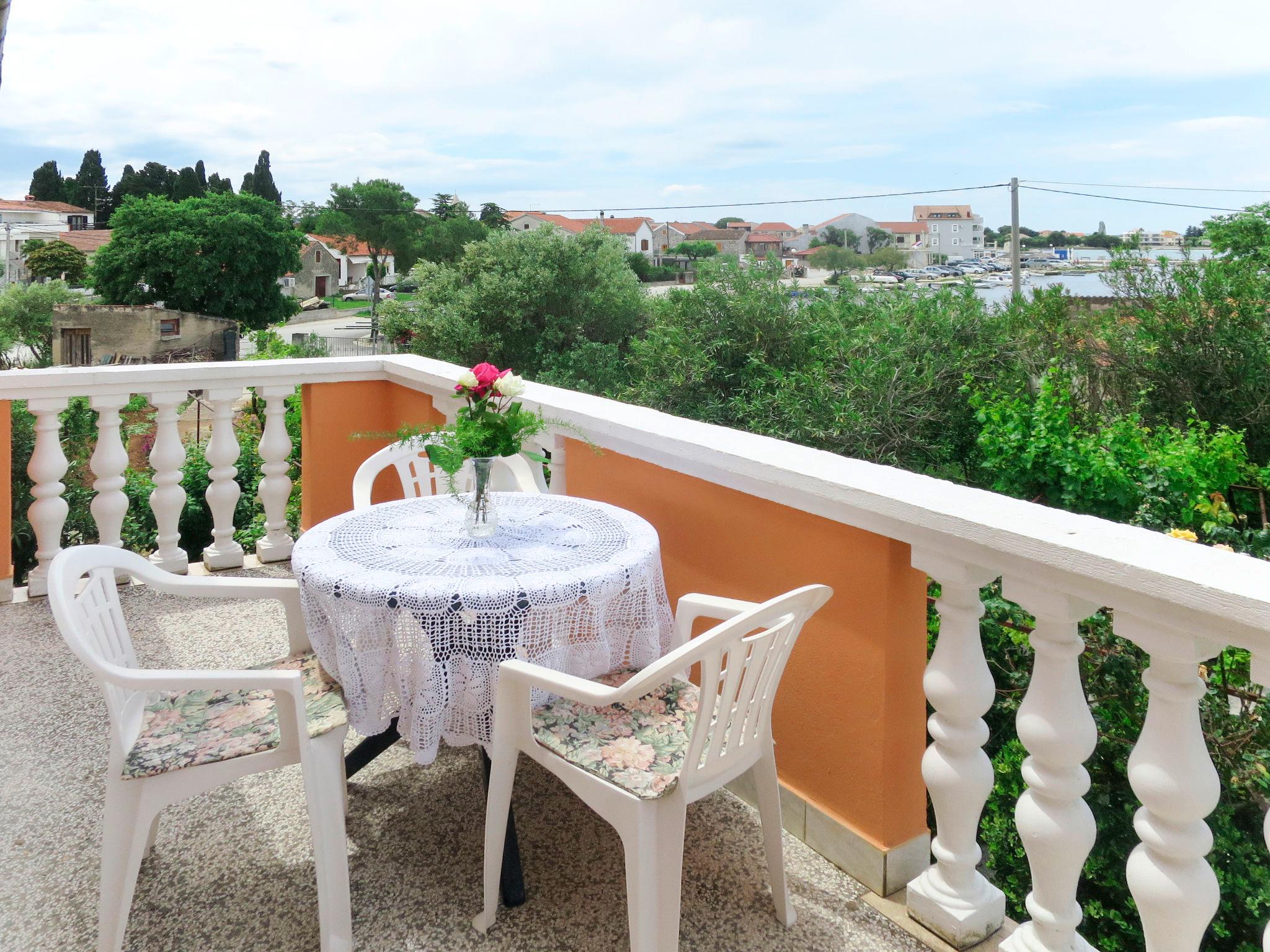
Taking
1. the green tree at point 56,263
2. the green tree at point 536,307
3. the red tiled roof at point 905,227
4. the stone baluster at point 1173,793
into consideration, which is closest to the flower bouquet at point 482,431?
the stone baluster at point 1173,793

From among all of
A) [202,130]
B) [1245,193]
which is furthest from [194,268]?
[1245,193]

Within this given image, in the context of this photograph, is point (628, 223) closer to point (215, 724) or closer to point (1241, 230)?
point (1241, 230)

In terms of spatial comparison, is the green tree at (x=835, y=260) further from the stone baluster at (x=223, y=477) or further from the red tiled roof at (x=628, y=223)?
the red tiled roof at (x=628, y=223)

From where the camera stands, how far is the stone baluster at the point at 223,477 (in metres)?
3.86

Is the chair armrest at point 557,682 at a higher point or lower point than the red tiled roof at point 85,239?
lower

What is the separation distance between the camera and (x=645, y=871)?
1477 mm

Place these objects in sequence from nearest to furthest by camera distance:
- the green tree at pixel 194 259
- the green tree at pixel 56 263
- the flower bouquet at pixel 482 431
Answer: the flower bouquet at pixel 482 431, the green tree at pixel 194 259, the green tree at pixel 56 263

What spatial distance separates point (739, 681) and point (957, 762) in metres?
0.46

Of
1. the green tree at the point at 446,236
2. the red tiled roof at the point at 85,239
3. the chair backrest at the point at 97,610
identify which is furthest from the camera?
the red tiled roof at the point at 85,239

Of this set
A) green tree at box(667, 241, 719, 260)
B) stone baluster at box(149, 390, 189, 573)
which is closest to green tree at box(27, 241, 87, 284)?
green tree at box(667, 241, 719, 260)

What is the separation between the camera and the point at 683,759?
160 centimetres

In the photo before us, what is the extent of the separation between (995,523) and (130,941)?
5.85 feet

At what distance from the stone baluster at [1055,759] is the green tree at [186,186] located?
196ft

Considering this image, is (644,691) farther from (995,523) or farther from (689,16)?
(689,16)
